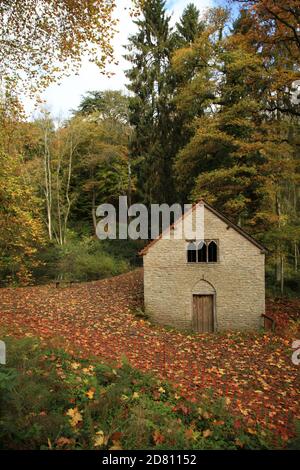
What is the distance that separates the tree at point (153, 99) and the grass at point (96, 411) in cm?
1984

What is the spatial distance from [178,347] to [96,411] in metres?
7.07

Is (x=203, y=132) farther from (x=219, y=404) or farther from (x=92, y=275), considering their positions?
(x=219, y=404)

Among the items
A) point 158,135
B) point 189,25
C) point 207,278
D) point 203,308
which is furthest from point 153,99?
point 203,308

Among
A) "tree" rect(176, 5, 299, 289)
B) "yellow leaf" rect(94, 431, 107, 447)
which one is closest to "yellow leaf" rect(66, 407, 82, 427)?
"yellow leaf" rect(94, 431, 107, 447)

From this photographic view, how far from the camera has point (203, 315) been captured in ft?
51.1

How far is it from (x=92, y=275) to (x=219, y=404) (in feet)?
64.8

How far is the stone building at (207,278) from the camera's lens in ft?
50.3

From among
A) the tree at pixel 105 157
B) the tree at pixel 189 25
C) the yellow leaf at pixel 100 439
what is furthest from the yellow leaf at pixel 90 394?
the tree at pixel 189 25

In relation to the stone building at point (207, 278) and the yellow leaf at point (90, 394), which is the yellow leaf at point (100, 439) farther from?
the stone building at point (207, 278)

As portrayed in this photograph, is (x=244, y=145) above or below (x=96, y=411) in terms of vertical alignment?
above

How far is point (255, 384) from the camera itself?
9.20 metres

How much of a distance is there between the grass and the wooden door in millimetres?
8090
